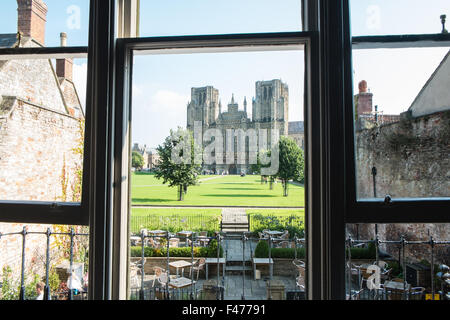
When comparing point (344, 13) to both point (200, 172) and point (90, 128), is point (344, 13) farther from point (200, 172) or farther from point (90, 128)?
point (90, 128)

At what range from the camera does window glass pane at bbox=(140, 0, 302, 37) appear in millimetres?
1120

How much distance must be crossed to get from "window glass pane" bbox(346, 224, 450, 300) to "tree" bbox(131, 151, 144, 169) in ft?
2.91

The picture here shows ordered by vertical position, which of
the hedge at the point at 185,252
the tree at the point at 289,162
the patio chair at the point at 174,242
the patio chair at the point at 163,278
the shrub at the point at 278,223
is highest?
the tree at the point at 289,162

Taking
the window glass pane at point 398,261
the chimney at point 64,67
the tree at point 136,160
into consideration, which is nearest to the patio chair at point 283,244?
the window glass pane at point 398,261

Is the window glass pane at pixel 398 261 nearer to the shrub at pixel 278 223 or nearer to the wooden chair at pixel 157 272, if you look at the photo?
the shrub at pixel 278 223

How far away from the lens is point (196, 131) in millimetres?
1199

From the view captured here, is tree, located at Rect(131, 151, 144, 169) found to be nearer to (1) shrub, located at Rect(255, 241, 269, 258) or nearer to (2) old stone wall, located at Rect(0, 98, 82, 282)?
(2) old stone wall, located at Rect(0, 98, 82, 282)

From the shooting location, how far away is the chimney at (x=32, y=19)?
119 cm

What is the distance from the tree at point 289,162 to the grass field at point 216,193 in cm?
5

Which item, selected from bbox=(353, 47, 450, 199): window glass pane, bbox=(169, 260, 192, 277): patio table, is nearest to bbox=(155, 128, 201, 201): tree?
bbox=(169, 260, 192, 277): patio table

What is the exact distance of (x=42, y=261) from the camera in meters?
1.24

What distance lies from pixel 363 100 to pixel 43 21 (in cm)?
143

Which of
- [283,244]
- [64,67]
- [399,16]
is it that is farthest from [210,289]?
[399,16]
